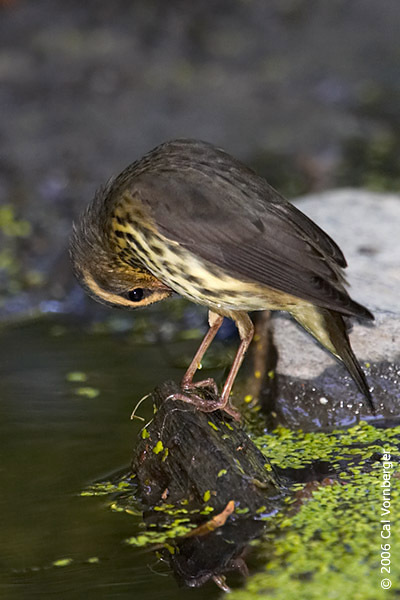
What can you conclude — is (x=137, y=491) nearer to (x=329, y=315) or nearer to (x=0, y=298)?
(x=329, y=315)

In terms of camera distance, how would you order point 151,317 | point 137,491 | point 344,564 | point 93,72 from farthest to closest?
1. point 93,72
2. point 151,317
3. point 137,491
4. point 344,564

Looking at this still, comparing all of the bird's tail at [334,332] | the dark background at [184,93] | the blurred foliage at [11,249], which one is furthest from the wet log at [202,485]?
the dark background at [184,93]

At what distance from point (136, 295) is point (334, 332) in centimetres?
105

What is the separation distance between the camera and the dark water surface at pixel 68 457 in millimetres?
4031

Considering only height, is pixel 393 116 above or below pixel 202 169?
above

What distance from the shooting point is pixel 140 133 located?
10.7 m

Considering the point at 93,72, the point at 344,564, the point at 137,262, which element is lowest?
the point at 344,564

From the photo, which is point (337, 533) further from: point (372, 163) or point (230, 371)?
point (372, 163)

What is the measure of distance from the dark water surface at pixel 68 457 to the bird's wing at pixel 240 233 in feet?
4.09

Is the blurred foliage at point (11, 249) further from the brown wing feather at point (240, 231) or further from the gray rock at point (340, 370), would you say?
the brown wing feather at point (240, 231)

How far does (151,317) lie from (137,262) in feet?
7.91

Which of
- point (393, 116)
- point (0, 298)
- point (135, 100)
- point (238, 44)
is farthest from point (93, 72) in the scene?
point (0, 298)

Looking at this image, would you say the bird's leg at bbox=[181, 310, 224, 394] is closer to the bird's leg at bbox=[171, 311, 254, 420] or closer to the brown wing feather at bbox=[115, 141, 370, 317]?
the bird's leg at bbox=[171, 311, 254, 420]

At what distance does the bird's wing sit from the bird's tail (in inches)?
10.0
